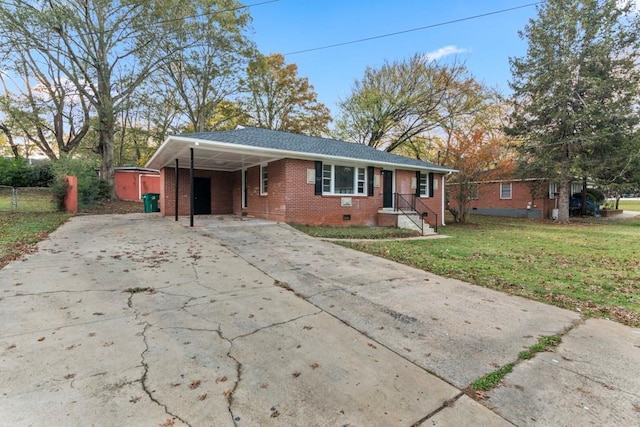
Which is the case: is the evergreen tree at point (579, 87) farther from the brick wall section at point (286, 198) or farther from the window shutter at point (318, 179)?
the window shutter at point (318, 179)

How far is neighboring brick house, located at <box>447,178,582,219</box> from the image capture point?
19.8m

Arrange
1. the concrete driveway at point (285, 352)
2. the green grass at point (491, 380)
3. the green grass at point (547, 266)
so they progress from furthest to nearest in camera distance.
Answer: the green grass at point (547, 266)
the green grass at point (491, 380)
the concrete driveway at point (285, 352)

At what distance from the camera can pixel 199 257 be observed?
20.3 feet

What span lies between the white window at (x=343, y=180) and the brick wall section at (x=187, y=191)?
5863mm

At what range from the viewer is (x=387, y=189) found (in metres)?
13.9

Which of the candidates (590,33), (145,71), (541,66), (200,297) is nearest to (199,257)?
(200,297)

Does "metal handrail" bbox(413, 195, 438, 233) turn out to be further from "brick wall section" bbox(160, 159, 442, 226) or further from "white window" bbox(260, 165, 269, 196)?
"white window" bbox(260, 165, 269, 196)

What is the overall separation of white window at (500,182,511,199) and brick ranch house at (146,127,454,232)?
10250mm

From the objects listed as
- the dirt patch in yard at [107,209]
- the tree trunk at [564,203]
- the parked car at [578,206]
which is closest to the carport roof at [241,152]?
the dirt patch in yard at [107,209]

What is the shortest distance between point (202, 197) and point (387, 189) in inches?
349

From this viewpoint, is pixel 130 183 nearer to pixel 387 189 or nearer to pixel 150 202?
pixel 150 202

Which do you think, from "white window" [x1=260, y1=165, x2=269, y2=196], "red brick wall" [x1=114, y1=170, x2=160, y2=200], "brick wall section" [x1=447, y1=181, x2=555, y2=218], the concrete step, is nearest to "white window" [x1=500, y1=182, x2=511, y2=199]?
"brick wall section" [x1=447, y1=181, x2=555, y2=218]

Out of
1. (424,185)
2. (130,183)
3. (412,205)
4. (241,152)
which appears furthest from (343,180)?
(130,183)

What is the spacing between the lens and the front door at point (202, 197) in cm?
1491
